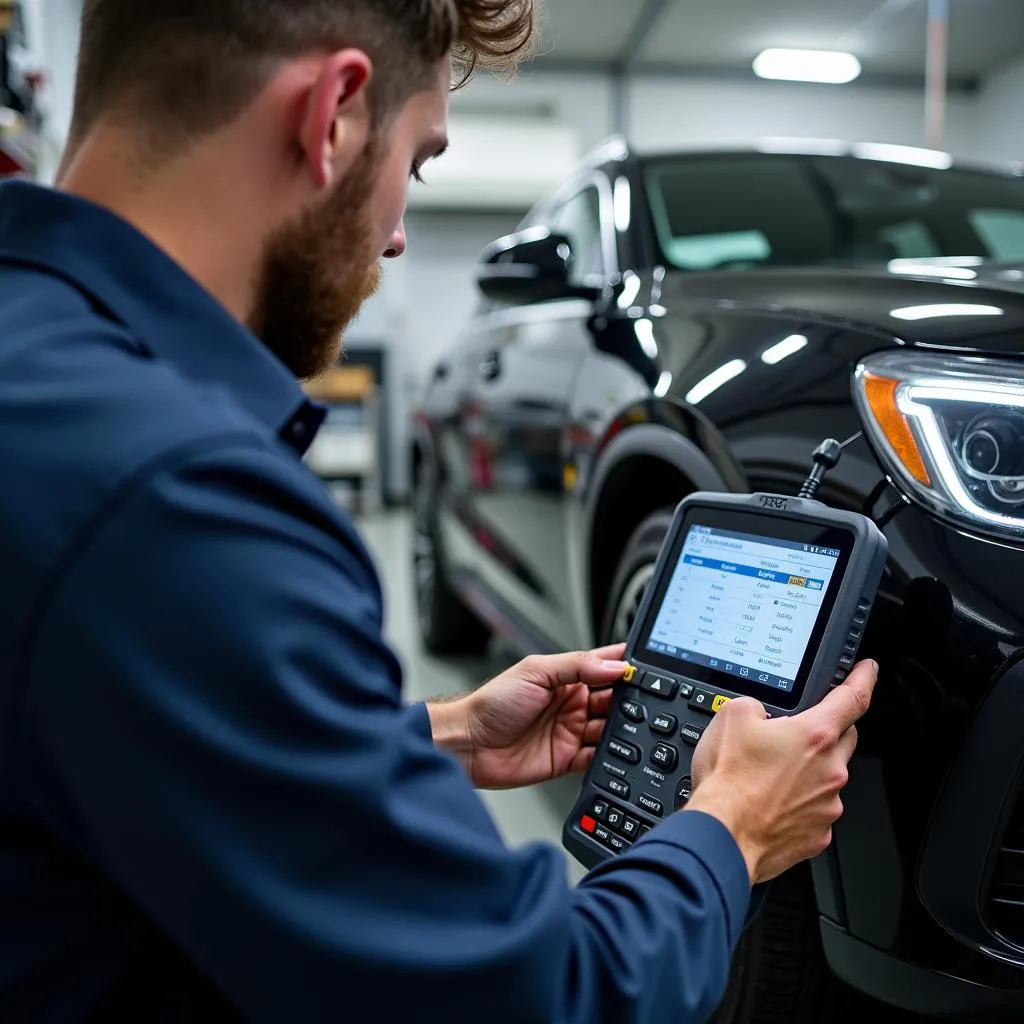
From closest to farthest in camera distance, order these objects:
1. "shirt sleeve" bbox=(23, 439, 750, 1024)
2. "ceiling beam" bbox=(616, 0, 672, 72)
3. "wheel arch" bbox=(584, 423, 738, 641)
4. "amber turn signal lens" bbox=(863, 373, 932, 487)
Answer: "shirt sleeve" bbox=(23, 439, 750, 1024) < "amber turn signal lens" bbox=(863, 373, 932, 487) < "wheel arch" bbox=(584, 423, 738, 641) < "ceiling beam" bbox=(616, 0, 672, 72)

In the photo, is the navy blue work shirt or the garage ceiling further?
the garage ceiling

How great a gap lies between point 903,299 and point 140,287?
82 centimetres

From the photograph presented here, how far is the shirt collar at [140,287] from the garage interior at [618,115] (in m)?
5.93

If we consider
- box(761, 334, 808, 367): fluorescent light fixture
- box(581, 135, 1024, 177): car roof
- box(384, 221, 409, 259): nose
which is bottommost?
box(761, 334, 808, 367): fluorescent light fixture

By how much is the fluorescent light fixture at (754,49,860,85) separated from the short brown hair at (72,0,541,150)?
8.23 meters

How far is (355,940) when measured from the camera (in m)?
0.50

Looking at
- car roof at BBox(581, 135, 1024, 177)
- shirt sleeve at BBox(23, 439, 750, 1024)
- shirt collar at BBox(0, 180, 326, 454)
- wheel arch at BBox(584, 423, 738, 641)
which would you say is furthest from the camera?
car roof at BBox(581, 135, 1024, 177)

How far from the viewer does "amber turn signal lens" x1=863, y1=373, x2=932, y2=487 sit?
3.18ft

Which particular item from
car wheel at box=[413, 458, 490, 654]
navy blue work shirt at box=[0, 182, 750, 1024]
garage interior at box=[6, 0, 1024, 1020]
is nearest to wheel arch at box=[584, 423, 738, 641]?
navy blue work shirt at box=[0, 182, 750, 1024]

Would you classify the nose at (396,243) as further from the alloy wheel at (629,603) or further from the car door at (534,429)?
the car door at (534,429)

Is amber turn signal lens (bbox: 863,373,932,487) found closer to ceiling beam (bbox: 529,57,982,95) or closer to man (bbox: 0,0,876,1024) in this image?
man (bbox: 0,0,876,1024)

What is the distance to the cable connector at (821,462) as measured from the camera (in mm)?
996

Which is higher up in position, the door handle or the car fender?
the door handle

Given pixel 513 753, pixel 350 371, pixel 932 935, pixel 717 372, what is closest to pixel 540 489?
pixel 717 372
